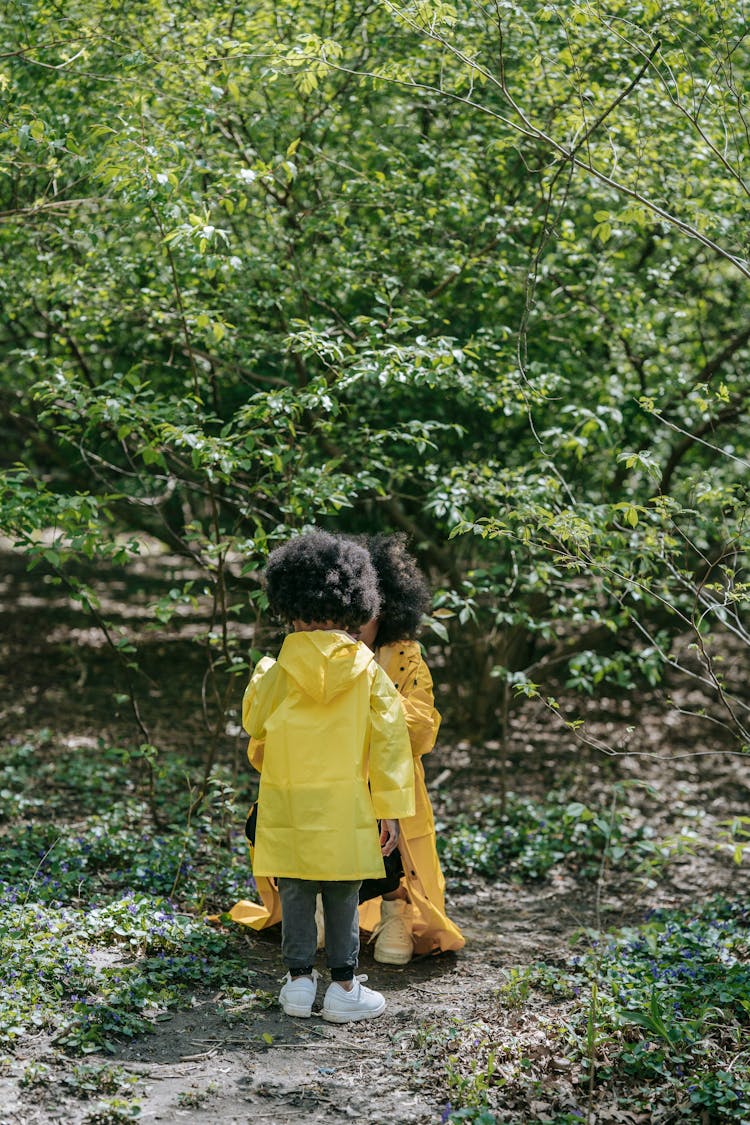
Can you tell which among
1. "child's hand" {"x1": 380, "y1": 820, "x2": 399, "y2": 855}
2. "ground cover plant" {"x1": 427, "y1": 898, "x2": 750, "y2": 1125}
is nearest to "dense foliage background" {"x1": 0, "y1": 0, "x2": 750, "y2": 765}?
"child's hand" {"x1": 380, "y1": 820, "x2": 399, "y2": 855}

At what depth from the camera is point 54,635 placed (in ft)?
33.8

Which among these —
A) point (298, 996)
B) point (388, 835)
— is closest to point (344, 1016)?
point (298, 996)

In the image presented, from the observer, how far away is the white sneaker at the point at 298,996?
3637 millimetres

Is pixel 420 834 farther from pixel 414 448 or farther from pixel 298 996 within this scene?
pixel 414 448

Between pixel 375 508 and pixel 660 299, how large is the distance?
2.38 m

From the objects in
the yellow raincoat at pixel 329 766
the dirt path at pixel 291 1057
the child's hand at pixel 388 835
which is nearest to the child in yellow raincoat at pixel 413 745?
the dirt path at pixel 291 1057

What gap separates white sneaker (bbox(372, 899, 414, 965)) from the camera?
439cm

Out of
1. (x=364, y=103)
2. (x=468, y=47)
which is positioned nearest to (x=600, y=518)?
(x=468, y=47)

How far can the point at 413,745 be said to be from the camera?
4.28 metres

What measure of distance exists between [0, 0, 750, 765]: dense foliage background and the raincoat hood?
0.91 m

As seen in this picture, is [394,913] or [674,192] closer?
[394,913]

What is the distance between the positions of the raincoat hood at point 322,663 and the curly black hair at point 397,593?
58 centimetres

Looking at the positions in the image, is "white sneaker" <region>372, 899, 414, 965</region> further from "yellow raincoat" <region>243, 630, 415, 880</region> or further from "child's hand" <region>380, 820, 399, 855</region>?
"yellow raincoat" <region>243, 630, 415, 880</region>

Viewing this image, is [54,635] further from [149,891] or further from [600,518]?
[600,518]
